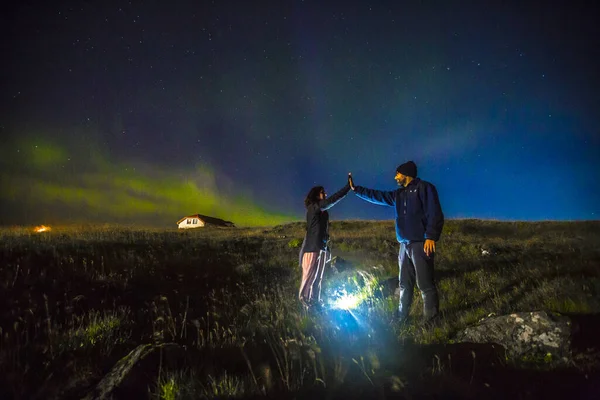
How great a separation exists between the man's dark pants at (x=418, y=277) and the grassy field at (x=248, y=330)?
0.83ft

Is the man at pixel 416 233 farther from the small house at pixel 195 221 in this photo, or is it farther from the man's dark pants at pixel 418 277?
the small house at pixel 195 221

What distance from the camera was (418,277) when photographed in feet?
17.1

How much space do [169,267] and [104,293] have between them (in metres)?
2.84

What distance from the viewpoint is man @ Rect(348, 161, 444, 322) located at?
5.16 metres

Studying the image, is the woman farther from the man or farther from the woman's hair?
the man

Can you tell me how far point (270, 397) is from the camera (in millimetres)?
2660

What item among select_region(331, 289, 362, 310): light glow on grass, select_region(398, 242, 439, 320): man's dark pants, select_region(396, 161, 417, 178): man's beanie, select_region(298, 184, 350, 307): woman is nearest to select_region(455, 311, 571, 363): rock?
select_region(398, 242, 439, 320): man's dark pants

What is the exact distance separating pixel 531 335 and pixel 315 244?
146 inches

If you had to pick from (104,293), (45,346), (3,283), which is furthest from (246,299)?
(3,283)

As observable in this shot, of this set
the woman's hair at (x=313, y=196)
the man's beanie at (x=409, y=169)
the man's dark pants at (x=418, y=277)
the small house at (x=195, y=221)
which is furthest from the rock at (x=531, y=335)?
the small house at (x=195, y=221)

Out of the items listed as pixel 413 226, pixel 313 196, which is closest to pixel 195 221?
pixel 313 196

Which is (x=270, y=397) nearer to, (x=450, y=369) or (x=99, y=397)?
(x=99, y=397)

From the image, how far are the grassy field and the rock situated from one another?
0.15m

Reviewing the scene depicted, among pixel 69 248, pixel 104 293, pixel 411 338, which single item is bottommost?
pixel 411 338
